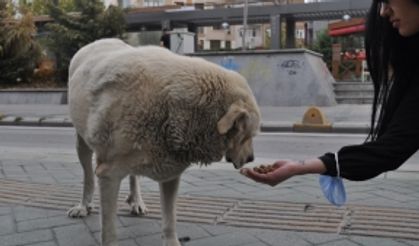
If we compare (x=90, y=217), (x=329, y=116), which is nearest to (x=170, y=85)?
(x=90, y=217)

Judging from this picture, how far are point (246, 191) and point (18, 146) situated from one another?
252 inches

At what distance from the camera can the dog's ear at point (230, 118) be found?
3291mm

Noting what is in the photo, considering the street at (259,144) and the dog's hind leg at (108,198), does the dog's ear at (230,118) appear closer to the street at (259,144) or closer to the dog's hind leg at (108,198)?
the dog's hind leg at (108,198)

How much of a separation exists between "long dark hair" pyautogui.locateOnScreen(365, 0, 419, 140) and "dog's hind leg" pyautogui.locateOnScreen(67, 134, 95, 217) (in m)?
3.07

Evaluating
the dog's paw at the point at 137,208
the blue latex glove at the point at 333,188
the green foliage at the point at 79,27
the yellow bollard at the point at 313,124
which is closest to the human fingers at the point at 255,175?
the blue latex glove at the point at 333,188

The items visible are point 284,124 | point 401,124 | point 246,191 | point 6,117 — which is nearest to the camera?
point 401,124

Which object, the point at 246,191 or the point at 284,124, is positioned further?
the point at 284,124

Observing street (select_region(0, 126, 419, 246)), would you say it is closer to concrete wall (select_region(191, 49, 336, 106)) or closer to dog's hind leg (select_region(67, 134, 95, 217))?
dog's hind leg (select_region(67, 134, 95, 217))

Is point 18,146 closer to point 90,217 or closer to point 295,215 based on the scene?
point 90,217

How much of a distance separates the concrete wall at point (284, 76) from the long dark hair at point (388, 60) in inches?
638

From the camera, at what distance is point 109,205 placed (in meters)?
3.83

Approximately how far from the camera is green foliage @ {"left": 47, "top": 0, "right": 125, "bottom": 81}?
2754 centimetres

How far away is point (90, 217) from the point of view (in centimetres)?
504

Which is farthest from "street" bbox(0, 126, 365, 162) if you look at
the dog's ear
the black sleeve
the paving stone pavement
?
the black sleeve
